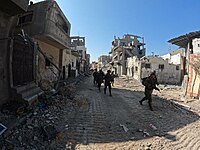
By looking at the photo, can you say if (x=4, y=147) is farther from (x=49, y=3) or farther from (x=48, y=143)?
(x=49, y=3)

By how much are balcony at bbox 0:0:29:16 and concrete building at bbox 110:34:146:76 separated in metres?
39.9

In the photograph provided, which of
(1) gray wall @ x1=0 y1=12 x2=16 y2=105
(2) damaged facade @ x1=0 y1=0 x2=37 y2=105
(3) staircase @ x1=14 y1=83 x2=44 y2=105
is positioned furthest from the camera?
(3) staircase @ x1=14 y1=83 x2=44 y2=105

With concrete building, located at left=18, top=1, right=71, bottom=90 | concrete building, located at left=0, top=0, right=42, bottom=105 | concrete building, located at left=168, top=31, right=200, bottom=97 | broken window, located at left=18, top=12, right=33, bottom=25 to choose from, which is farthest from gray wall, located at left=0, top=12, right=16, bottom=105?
concrete building, located at left=168, top=31, right=200, bottom=97

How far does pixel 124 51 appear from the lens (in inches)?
1875

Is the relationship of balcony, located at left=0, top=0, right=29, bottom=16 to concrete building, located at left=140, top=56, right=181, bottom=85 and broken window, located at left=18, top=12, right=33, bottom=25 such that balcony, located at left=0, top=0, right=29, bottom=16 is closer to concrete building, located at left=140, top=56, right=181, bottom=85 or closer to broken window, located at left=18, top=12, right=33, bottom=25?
broken window, located at left=18, top=12, right=33, bottom=25

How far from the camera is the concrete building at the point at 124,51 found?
46.2 meters

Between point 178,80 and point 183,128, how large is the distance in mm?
23947

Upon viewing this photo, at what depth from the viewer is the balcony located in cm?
541

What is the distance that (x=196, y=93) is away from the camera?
14820 mm

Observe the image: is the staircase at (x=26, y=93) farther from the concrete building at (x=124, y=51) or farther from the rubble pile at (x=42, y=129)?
the concrete building at (x=124, y=51)

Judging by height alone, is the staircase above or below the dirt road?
above

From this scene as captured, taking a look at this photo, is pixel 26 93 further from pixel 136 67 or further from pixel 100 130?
pixel 136 67

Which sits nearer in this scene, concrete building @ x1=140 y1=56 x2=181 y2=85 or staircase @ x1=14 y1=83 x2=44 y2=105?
staircase @ x1=14 y1=83 x2=44 y2=105

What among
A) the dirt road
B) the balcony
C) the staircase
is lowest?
the dirt road
